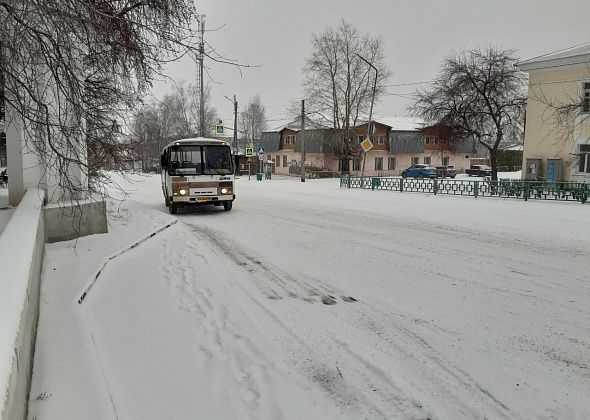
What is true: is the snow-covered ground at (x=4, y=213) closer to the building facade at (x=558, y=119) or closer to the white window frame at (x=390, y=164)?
the building facade at (x=558, y=119)

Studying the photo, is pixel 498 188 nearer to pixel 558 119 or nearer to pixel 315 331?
pixel 558 119

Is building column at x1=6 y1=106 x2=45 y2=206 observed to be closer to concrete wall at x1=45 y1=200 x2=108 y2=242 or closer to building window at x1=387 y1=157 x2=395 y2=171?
concrete wall at x1=45 y1=200 x2=108 y2=242

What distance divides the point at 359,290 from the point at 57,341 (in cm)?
364

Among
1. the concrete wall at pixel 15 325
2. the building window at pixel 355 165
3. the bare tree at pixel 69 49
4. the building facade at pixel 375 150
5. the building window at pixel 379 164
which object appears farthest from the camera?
the building window at pixel 379 164

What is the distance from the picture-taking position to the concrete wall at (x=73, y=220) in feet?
29.8

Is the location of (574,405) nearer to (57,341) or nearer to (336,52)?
(57,341)

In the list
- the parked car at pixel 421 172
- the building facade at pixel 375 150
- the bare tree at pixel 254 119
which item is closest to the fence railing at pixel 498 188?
the parked car at pixel 421 172

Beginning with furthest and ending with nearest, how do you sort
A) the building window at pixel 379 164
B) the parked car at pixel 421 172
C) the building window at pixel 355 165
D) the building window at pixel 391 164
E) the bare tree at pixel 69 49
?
1. the building window at pixel 391 164
2. the building window at pixel 379 164
3. the building window at pixel 355 165
4. the parked car at pixel 421 172
5. the bare tree at pixel 69 49

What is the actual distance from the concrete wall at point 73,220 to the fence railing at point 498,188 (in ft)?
53.8

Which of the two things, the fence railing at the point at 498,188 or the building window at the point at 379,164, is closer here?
the fence railing at the point at 498,188

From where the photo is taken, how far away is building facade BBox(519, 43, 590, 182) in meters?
24.0

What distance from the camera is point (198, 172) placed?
1563 cm

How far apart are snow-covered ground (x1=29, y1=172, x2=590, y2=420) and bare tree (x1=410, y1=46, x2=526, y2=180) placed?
896 inches

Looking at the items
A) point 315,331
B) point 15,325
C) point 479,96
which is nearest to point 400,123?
point 479,96
